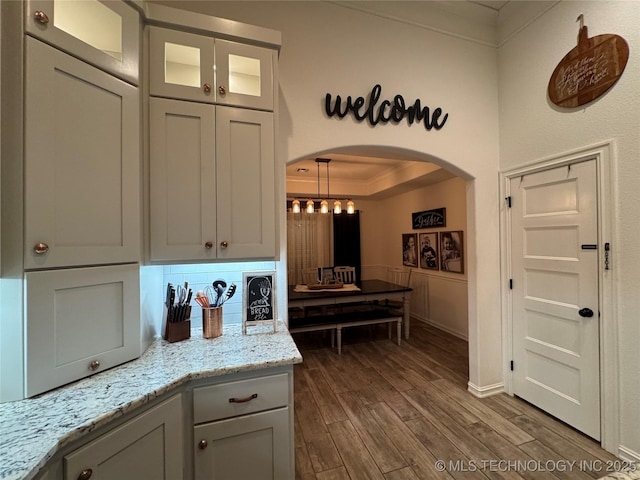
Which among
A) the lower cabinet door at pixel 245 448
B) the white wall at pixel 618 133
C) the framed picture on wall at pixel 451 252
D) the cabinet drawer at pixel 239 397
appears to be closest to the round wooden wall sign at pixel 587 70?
the white wall at pixel 618 133

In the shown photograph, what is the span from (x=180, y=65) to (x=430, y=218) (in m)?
4.37

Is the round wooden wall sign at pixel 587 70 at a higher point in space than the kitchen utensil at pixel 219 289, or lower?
higher

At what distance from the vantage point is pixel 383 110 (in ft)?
7.34

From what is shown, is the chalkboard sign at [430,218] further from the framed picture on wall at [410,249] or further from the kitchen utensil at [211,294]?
the kitchen utensil at [211,294]

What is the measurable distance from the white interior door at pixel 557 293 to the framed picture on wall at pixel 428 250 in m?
2.29

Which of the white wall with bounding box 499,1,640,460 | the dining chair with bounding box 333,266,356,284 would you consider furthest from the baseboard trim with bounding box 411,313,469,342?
the white wall with bounding box 499,1,640,460

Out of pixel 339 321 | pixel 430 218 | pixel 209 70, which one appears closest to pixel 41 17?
pixel 209 70

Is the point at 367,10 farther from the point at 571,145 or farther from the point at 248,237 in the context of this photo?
the point at 248,237

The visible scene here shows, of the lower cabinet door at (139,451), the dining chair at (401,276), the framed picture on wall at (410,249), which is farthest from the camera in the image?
the framed picture on wall at (410,249)

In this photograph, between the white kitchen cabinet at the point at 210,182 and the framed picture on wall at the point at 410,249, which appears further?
the framed picture on wall at the point at 410,249

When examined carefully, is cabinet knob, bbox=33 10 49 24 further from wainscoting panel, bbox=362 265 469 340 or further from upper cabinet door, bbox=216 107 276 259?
wainscoting panel, bbox=362 265 469 340

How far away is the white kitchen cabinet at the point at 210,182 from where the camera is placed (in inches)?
56.5

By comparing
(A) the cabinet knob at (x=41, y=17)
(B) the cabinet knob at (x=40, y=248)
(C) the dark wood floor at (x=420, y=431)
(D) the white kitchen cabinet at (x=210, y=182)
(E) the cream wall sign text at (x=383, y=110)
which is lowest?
(C) the dark wood floor at (x=420, y=431)

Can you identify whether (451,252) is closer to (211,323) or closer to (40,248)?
(211,323)
